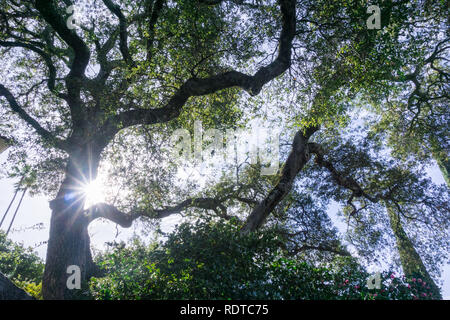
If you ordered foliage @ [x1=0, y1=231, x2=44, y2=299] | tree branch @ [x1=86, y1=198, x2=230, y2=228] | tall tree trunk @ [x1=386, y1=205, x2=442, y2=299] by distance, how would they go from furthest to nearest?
foliage @ [x1=0, y1=231, x2=44, y2=299]
tall tree trunk @ [x1=386, y1=205, x2=442, y2=299]
tree branch @ [x1=86, y1=198, x2=230, y2=228]

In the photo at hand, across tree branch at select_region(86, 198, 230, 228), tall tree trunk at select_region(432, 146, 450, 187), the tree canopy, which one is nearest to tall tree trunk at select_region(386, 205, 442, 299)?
the tree canopy

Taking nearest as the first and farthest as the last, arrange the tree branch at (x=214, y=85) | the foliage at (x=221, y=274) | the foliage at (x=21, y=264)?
the foliage at (x=221, y=274), the tree branch at (x=214, y=85), the foliage at (x=21, y=264)

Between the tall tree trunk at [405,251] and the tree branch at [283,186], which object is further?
the tall tree trunk at [405,251]

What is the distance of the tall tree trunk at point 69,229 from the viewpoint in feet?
19.5

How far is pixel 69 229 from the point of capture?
21.9 ft

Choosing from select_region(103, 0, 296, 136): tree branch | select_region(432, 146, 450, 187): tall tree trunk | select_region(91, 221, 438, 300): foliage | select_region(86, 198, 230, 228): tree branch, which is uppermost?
select_region(103, 0, 296, 136): tree branch

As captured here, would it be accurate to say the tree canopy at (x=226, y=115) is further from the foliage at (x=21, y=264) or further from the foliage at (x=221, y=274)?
the foliage at (x=21, y=264)

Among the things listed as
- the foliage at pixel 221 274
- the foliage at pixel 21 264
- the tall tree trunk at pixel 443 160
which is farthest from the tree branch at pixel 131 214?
the tall tree trunk at pixel 443 160

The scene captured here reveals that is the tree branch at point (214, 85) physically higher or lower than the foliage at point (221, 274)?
higher

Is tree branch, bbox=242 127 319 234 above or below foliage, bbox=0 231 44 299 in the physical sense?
above

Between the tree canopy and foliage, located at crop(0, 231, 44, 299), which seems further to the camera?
foliage, located at crop(0, 231, 44, 299)

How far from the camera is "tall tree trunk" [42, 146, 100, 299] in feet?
19.5

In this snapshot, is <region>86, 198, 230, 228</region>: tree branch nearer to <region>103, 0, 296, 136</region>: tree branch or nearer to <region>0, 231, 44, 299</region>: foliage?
<region>103, 0, 296, 136</region>: tree branch
